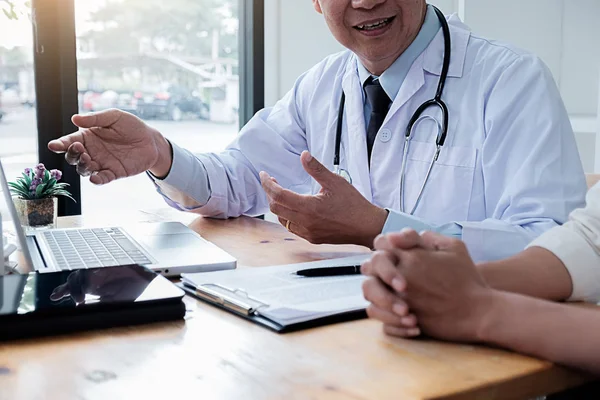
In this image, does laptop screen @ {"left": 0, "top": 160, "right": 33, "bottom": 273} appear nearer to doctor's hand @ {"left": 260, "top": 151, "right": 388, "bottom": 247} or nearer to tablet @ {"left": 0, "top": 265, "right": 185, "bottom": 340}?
tablet @ {"left": 0, "top": 265, "right": 185, "bottom": 340}

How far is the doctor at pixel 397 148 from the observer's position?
1232 mm

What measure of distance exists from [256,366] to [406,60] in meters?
1.00

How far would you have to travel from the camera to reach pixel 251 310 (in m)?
0.85

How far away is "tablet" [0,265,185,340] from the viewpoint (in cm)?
78

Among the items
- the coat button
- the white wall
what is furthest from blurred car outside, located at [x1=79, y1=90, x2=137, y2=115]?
the coat button

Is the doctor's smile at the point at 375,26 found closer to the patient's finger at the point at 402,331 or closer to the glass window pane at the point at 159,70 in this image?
the patient's finger at the point at 402,331

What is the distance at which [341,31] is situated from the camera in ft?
5.22

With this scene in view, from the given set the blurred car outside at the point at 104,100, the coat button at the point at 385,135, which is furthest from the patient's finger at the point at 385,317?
the blurred car outside at the point at 104,100

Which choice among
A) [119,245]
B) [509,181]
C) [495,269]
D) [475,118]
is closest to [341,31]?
[475,118]

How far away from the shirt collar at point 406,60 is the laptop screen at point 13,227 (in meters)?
0.83

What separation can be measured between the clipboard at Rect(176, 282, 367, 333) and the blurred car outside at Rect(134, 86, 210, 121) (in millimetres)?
1994

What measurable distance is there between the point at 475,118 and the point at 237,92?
172cm

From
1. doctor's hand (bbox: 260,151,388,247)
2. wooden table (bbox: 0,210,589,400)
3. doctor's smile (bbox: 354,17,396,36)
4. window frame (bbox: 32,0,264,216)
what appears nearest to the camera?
wooden table (bbox: 0,210,589,400)

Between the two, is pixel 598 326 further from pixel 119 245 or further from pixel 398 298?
pixel 119 245
